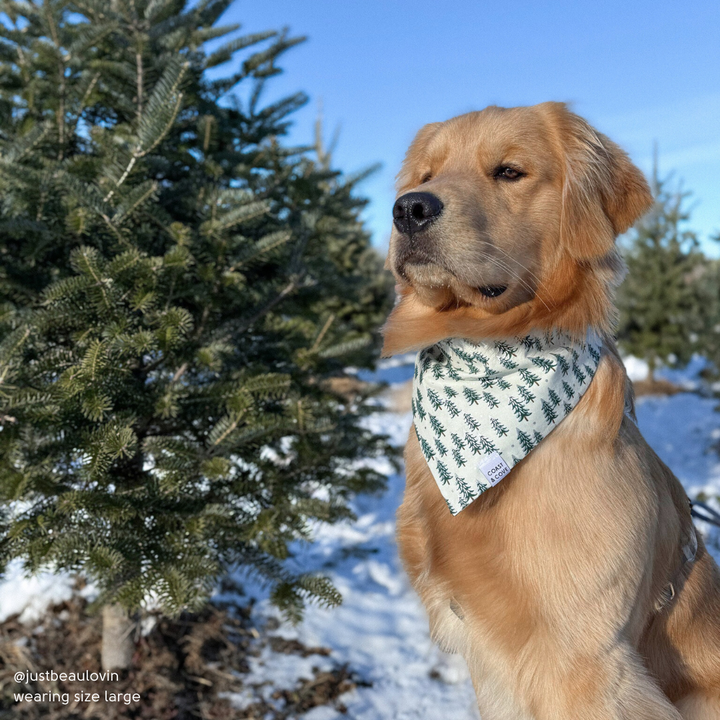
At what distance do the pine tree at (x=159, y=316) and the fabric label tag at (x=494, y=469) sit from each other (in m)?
1.13

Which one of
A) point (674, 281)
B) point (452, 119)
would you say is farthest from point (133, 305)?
point (674, 281)

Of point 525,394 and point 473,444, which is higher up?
point 525,394

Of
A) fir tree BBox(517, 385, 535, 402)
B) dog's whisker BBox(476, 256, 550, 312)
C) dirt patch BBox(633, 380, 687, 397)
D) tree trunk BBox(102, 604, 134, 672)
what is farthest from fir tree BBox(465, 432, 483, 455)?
dirt patch BBox(633, 380, 687, 397)

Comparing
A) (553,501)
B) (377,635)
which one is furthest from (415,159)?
(377,635)

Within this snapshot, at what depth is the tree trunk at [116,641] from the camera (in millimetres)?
3221

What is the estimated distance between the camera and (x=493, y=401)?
2.01m

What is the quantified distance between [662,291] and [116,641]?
46.4ft

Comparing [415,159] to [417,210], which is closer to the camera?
[417,210]

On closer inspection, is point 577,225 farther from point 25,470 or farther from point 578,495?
point 25,470

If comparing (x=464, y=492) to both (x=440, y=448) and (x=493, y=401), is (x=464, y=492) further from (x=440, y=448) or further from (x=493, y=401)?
(x=493, y=401)

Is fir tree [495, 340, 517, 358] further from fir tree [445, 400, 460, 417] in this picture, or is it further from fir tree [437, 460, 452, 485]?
fir tree [437, 460, 452, 485]

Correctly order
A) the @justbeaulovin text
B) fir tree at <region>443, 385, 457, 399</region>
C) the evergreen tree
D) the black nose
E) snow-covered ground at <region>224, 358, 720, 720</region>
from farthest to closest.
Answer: the evergreen tree, snow-covered ground at <region>224, 358, 720, 720</region>, the @justbeaulovin text, fir tree at <region>443, 385, 457, 399</region>, the black nose

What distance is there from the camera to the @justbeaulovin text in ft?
9.86

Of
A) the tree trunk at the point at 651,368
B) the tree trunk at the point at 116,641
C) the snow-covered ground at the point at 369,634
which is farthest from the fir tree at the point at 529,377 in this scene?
the tree trunk at the point at 651,368
